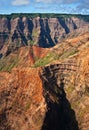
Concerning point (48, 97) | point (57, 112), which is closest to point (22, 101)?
point (48, 97)

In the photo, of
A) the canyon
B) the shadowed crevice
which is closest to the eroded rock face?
the canyon

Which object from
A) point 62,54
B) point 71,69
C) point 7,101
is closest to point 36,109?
point 7,101

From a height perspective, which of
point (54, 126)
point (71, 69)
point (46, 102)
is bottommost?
point (54, 126)

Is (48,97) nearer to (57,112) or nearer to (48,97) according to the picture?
(48,97)

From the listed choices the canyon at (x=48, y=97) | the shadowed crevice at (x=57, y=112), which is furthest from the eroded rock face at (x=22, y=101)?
the shadowed crevice at (x=57, y=112)

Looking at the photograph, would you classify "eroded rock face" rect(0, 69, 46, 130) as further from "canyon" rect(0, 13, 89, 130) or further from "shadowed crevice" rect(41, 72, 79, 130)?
"shadowed crevice" rect(41, 72, 79, 130)

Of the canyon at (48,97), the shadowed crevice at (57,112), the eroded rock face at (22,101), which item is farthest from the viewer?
the canyon at (48,97)

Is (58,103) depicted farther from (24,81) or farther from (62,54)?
(62,54)

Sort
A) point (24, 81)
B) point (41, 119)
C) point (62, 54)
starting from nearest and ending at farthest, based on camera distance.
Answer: point (41, 119)
point (24, 81)
point (62, 54)

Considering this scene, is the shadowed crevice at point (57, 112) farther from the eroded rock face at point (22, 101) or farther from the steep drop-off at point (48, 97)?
the eroded rock face at point (22, 101)

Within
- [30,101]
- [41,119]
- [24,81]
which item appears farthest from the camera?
[24,81]

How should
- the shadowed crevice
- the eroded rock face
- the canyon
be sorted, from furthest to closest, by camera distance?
1. the canyon
2. the shadowed crevice
3. the eroded rock face
